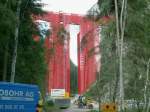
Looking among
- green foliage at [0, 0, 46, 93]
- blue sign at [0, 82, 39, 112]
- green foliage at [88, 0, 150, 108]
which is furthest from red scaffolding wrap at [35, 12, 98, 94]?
blue sign at [0, 82, 39, 112]

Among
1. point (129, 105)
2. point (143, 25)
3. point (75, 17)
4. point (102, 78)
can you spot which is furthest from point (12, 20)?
point (75, 17)

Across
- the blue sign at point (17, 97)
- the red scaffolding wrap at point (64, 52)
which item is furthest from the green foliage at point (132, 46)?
the blue sign at point (17, 97)

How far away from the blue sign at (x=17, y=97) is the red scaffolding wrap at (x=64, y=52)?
2475 centimetres

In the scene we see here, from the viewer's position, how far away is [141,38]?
37.1 meters

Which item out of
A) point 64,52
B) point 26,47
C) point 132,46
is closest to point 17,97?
point 132,46

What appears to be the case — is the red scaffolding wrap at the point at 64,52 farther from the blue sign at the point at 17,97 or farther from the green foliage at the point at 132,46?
the blue sign at the point at 17,97

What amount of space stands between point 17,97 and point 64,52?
57.6 metres

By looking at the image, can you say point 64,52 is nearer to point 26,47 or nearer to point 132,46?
point 26,47

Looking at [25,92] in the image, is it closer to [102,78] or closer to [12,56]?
[12,56]

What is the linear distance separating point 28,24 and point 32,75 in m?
6.24

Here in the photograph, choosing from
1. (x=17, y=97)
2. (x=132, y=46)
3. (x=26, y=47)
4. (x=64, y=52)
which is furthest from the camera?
(x=64, y=52)

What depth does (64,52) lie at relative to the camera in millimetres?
70688

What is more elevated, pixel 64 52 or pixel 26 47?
pixel 26 47

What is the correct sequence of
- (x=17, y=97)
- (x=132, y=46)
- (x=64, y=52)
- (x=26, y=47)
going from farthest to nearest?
1. (x=64, y=52)
2. (x=26, y=47)
3. (x=132, y=46)
4. (x=17, y=97)
